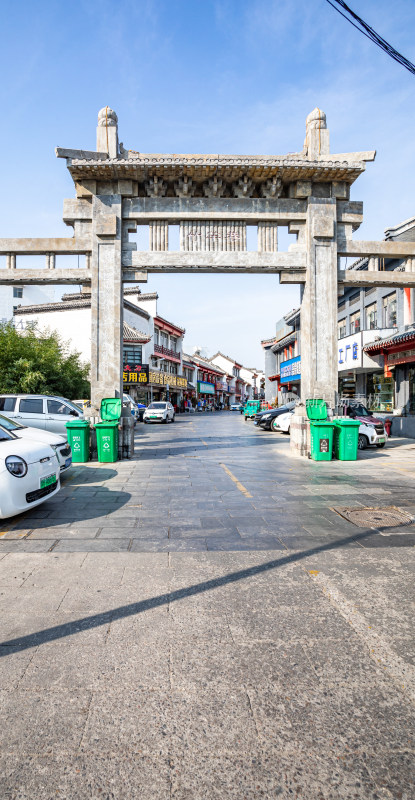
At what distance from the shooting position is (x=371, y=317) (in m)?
22.4

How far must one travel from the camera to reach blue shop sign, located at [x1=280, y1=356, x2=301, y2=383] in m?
31.6

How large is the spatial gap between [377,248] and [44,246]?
30.8 ft

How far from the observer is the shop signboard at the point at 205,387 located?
64375 millimetres

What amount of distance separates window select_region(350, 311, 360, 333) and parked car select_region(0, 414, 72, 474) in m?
19.5

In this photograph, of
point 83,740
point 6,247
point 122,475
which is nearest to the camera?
point 83,740

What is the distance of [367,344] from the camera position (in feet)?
65.7

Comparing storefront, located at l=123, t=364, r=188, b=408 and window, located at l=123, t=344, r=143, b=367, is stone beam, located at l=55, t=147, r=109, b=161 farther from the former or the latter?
window, located at l=123, t=344, r=143, b=367

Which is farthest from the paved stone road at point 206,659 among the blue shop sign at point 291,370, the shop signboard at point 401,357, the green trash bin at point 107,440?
the blue shop sign at point 291,370

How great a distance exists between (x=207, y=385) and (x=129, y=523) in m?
63.5

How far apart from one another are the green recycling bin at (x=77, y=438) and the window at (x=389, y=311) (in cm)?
1529

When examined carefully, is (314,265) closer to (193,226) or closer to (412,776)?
(193,226)

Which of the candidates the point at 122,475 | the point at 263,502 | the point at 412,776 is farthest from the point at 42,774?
the point at 122,475

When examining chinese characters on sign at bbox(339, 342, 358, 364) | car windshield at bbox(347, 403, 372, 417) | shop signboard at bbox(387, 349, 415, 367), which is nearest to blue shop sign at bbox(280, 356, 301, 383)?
chinese characters on sign at bbox(339, 342, 358, 364)

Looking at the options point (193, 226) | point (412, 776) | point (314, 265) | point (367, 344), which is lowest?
point (412, 776)
